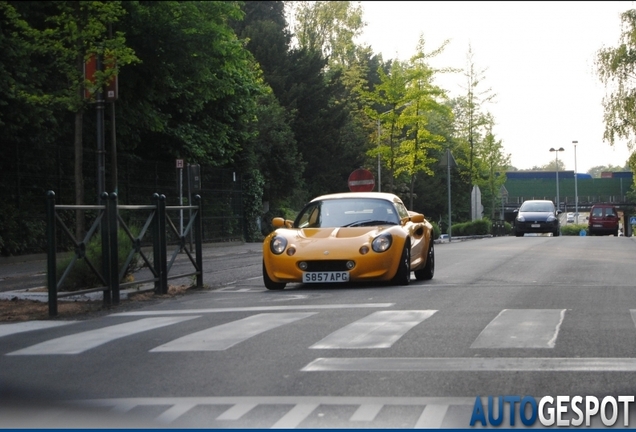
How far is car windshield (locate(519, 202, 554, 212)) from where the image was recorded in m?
49.7

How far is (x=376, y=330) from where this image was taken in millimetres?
8828

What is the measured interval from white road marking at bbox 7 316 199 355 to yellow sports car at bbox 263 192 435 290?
3652mm

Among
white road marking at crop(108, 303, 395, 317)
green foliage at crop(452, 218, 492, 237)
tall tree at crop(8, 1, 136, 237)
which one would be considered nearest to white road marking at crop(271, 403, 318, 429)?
white road marking at crop(108, 303, 395, 317)

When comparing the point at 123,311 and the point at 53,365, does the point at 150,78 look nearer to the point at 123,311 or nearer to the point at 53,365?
the point at 123,311

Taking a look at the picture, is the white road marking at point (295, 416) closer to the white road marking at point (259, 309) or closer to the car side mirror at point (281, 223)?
the white road marking at point (259, 309)

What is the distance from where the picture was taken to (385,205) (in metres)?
15.3

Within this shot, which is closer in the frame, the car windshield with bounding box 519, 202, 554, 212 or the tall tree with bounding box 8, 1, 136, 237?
the tall tree with bounding box 8, 1, 136, 237

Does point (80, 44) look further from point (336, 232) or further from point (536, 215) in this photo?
point (536, 215)

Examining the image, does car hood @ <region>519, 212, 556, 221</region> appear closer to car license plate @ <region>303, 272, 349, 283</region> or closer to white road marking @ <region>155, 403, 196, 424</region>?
car license plate @ <region>303, 272, 349, 283</region>

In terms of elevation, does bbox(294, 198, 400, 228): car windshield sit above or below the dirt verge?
above

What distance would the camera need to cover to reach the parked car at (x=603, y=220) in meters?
64.0

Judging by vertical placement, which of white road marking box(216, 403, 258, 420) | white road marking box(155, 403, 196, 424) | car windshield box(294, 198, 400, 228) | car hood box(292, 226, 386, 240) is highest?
car windshield box(294, 198, 400, 228)

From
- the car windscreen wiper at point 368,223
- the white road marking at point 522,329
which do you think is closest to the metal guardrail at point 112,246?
the car windscreen wiper at point 368,223

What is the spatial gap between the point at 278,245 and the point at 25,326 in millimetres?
4511
